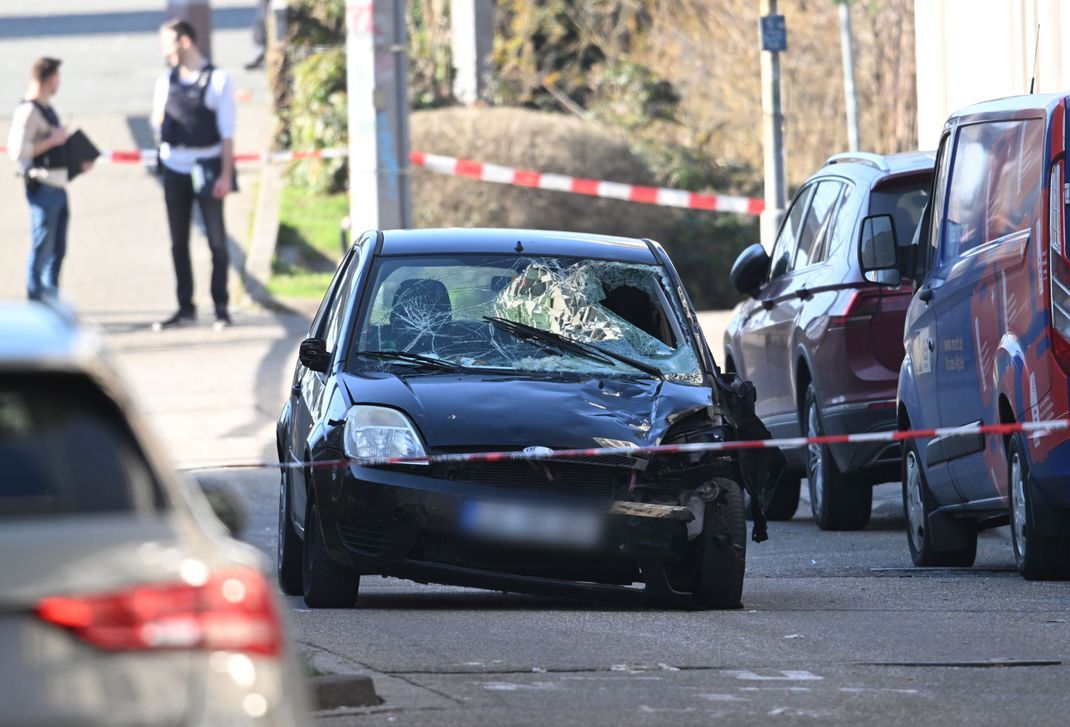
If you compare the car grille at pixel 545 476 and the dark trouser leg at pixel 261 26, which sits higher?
the dark trouser leg at pixel 261 26

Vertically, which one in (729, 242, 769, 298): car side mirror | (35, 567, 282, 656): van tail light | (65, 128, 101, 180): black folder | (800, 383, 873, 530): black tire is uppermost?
(65, 128, 101, 180): black folder

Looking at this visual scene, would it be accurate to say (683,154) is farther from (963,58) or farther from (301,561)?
(301,561)

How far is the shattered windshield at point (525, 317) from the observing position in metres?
9.27

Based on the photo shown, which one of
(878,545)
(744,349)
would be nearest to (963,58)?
(744,349)

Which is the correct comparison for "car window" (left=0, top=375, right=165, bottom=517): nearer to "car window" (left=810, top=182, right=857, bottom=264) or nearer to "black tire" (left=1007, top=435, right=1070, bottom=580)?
"black tire" (left=1007, top=435, right=1070, bottom=580)

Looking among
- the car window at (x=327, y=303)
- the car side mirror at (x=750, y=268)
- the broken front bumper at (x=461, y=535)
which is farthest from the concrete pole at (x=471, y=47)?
the broken front bumper at (x=461, y=535)

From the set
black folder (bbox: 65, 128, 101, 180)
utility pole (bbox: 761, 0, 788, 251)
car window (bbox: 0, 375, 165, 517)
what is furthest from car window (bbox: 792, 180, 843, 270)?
car window (bbox: 0, 375, 165, 517)

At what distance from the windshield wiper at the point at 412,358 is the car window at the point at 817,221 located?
3.71 meters

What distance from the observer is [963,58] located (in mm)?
18578

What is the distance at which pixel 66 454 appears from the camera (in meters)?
3.75

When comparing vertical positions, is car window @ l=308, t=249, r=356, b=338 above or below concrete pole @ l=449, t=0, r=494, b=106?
below

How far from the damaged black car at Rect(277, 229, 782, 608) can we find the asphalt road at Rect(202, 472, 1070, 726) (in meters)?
0.20

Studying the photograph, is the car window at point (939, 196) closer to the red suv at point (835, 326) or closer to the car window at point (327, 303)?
the red suv at point (835, 326)

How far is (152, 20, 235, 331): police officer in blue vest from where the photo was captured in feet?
63.4
